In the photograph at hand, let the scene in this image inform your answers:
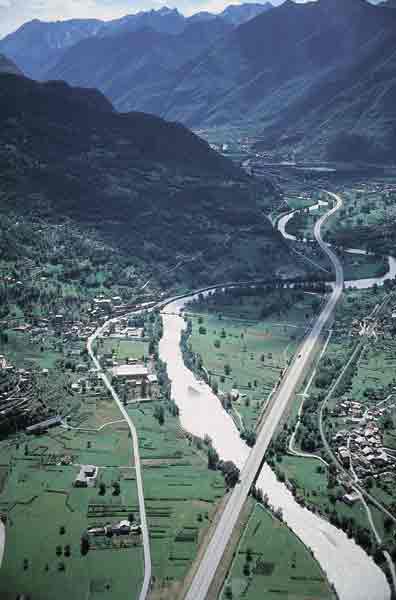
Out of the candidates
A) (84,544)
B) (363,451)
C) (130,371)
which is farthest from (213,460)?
(130,371)

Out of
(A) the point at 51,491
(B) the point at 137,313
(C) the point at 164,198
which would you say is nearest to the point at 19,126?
(C) the point at 164,198

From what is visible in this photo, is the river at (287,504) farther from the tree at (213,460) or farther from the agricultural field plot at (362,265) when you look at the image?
the agricultural field plot at (362,265)

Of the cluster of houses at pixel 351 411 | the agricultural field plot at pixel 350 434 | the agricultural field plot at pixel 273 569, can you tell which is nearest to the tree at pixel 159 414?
the agricultural field plot at pixel 350 434

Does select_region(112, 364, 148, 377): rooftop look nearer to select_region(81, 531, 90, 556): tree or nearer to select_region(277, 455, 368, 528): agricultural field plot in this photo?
select_region(277, 455, 368, 528): agricultural field plot

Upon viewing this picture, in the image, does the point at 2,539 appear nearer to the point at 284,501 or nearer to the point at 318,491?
the point at 284,501

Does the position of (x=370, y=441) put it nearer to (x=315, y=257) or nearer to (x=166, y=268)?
(x=166, y=268)

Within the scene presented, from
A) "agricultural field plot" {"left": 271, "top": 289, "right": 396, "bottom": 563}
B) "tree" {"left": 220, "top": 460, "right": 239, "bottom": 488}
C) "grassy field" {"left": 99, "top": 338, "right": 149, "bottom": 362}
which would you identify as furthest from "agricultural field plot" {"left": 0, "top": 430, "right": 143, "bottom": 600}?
"grassy field" {"left": 99, "top": 338, "right": 149, "bottom": 362}
